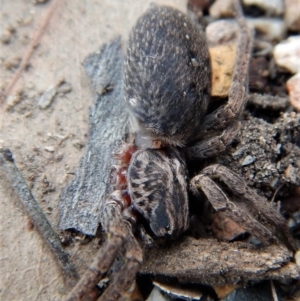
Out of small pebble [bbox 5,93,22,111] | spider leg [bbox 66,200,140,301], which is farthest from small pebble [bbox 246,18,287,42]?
spider leg [bbox 66,200,140,301]

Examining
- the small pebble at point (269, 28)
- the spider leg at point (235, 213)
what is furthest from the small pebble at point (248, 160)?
the small pebble at point (269, 28)

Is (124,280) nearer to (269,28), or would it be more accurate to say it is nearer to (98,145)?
(98,145)

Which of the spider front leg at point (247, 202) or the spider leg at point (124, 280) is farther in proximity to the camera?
the spider front leg at point (247, 202)

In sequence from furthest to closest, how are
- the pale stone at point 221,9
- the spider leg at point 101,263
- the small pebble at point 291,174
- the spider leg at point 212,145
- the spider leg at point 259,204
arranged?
the pale stone at point 221,9
the spider leg at point 212,145
the small pebble at point 291,174
the spider leg at point 259,204
the spider leg at point 101,263

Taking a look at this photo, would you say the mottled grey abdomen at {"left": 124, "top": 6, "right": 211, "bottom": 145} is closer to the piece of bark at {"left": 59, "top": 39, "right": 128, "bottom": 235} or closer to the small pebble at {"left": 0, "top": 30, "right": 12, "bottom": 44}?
the piece of bark at {"left": 59, "top": 39, "right": 128, "bottom": 235}

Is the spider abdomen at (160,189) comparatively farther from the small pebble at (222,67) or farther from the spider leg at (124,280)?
the small pebble at (222,67)

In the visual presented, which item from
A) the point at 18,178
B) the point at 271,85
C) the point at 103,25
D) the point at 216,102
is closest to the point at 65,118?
the point at 18,178
